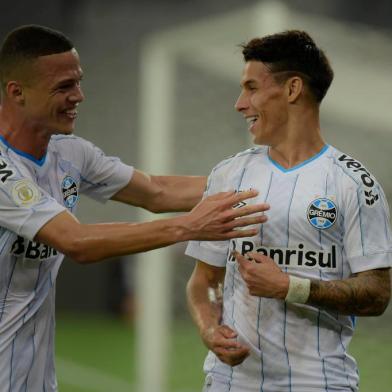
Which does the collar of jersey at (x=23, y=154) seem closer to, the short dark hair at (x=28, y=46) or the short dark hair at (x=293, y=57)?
the short dark hair at (x=28, y=46)

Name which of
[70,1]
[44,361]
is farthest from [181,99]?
[70,1]

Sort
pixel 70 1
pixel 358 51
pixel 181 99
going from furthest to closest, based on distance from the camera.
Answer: pixel 70 1 < pixel 181 99 < pixel 358 51

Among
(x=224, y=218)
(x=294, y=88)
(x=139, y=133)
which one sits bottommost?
(x=224, y=218)

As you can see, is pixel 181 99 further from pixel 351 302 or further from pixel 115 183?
pixel 351 302

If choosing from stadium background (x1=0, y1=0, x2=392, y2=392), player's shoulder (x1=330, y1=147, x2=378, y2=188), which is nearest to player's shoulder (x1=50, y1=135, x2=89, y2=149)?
player's shoulder (x1=330, y1=147, x2=378, y2=188)

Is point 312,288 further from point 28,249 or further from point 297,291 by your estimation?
point 28,249

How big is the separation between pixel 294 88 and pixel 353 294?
71cm

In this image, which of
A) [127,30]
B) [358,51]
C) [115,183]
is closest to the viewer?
[115,183]

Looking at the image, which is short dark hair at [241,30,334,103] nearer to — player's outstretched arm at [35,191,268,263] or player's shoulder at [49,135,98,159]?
player's outstretched arm at [35,191,268,263]

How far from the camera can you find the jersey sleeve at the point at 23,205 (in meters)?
3.26

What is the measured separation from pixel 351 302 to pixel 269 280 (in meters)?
0.26

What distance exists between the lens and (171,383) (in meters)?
8.80

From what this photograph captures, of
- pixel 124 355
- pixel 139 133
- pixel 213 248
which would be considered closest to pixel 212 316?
pixel 213 248

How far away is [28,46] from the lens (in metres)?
3.46
